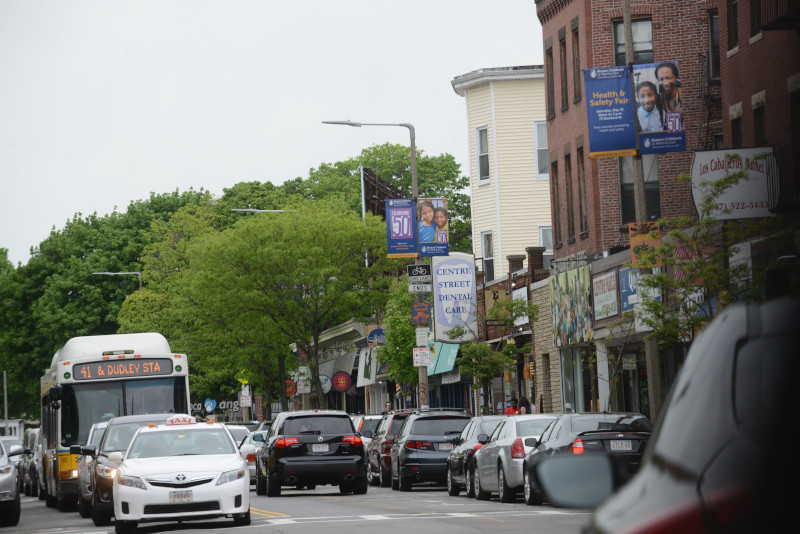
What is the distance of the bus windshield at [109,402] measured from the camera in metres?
28.2

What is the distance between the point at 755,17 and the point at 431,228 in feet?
41.7

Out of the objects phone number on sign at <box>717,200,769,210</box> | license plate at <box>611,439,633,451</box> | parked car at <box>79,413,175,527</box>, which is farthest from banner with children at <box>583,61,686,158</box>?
parked car at <box>79,413,175,527</box>

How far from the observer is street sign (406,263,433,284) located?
127ft

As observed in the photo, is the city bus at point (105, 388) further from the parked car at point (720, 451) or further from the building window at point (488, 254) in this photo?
the building window at point (488, 254)

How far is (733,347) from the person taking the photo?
3.53 m

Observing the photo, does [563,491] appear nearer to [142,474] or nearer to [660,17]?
[142,474]

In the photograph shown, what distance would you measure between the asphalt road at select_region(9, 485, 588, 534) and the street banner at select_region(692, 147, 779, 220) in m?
6.48

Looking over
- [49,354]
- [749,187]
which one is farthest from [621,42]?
[49,354]

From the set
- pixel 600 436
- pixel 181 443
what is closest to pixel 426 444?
pixel 600 436

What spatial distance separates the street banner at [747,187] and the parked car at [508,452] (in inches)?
207

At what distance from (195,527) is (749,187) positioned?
39.3 feet

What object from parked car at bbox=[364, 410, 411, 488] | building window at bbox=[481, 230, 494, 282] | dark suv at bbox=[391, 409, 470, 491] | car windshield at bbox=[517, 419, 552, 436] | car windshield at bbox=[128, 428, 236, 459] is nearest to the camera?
car windshield at bbox=[128, 428, 236, 459]

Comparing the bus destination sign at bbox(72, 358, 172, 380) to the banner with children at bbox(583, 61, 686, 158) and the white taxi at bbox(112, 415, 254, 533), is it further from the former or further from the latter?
the banner with children at bbox(583, 61, 686, 158)

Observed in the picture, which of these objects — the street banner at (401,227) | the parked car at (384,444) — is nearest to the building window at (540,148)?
the street banner at (401,227)
